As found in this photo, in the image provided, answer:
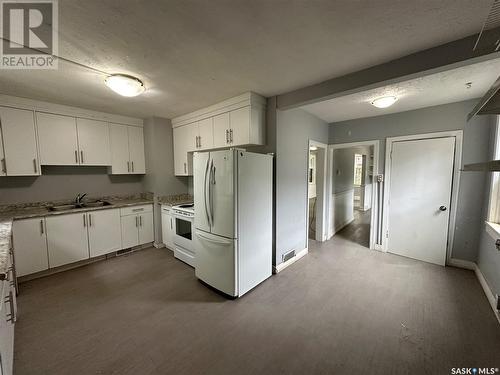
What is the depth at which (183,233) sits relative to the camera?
3.25 metres

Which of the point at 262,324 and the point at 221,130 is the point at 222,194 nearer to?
the point at 221,130

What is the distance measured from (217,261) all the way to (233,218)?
61 centimetres

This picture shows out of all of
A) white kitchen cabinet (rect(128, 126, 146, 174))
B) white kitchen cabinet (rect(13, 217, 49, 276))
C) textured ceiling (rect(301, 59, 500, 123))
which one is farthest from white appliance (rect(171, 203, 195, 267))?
textured ceiling (rect(301, 59, 500, 123))

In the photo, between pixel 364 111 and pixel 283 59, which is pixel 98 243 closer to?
pixel 283 59

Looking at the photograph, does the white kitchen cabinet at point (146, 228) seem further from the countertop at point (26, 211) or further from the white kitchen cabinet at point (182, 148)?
the white kitchen cabinet at point (182, 148)

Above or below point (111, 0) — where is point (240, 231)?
below

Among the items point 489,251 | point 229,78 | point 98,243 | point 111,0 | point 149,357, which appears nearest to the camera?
point 111,0

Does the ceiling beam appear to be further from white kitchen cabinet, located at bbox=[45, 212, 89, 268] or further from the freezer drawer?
white kitchen cabinet, located at bbox=[45, 212, 89, 268]

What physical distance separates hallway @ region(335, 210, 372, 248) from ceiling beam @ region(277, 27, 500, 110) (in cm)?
305

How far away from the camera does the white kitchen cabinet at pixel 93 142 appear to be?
319 cm

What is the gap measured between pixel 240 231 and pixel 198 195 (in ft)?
2.46

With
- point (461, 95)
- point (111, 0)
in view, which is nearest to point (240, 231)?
point (111, 0)

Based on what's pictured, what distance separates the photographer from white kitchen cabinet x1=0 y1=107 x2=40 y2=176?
261 cm

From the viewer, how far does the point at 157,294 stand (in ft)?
7.87
